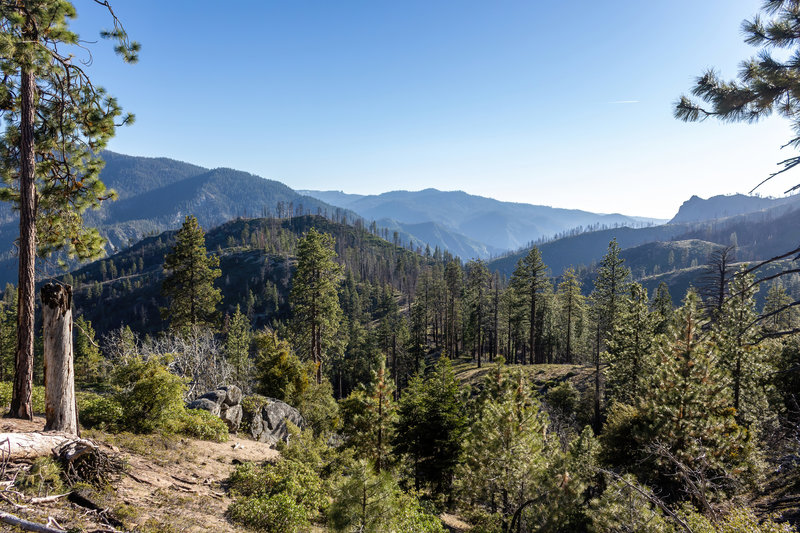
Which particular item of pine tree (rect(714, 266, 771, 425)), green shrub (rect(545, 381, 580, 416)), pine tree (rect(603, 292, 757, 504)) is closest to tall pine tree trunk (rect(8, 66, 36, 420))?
pine tree (rect(603, 292, 757, 504))

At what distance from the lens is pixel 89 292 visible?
512 ft

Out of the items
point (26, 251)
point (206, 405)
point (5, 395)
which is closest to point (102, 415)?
point (5, 395)

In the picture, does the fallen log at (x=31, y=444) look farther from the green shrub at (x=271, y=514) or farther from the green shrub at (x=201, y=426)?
the green shrub at (x=201, y=426)

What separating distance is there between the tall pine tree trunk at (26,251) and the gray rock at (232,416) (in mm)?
7968

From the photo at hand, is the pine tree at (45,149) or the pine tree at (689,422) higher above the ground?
the pine tree at (45,149)

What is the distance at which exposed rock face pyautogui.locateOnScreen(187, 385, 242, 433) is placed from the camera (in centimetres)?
1578

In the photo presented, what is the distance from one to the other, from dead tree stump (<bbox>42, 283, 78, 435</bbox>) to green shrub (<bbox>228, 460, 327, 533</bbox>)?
4.03 metres

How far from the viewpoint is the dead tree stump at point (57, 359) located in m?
7.45

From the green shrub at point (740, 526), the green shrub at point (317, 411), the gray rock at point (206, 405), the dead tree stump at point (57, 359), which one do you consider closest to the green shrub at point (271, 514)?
the dead tree stump at point (57, 359)

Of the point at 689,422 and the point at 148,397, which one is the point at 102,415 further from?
the point at 689,422

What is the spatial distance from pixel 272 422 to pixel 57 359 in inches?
494

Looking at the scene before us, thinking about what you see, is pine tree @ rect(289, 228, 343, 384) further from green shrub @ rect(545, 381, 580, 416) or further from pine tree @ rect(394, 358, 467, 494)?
green shrub @ rect(545, 381, 580, 416)

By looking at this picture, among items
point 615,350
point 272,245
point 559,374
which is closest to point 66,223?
point 615,350

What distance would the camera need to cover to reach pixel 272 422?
18.6 metres
